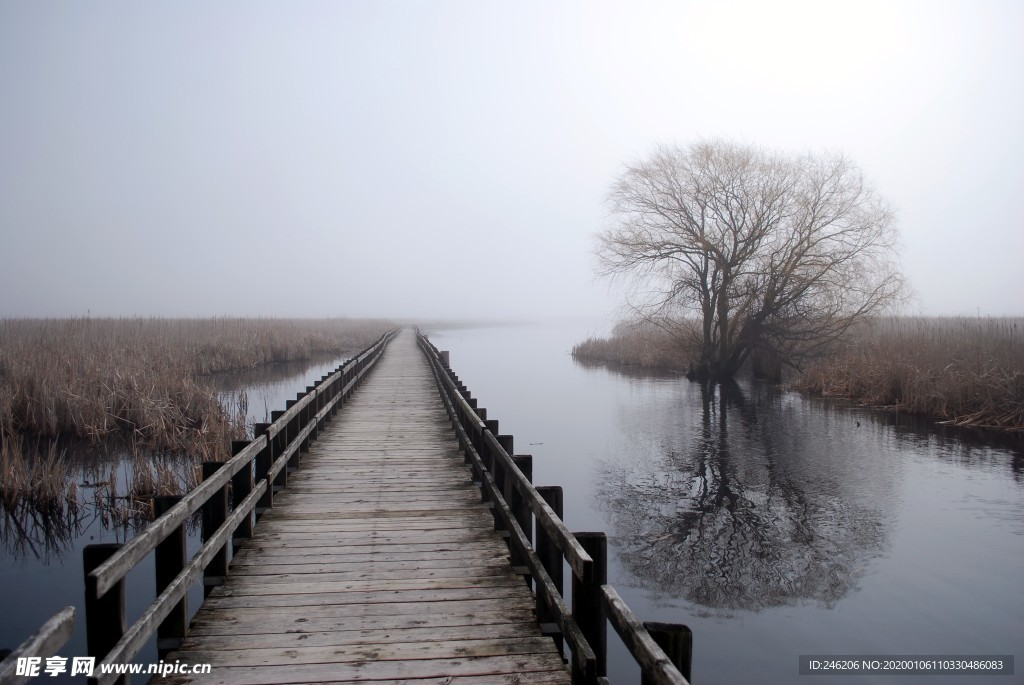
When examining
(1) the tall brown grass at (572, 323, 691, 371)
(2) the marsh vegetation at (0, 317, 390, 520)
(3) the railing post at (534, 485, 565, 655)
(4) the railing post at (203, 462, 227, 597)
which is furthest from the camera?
(1) the tall brown grass at (572, 323, 691, 371)

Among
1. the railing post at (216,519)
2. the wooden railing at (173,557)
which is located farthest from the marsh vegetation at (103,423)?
the railing post at (216,519)

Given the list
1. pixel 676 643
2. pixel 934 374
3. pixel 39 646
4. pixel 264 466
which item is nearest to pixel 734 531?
pixel 264 466

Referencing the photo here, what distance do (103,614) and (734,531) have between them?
8.19m

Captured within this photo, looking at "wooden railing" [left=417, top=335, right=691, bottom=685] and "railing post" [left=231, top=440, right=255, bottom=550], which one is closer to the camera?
"wooden railing" [left=417, top=335, right=691, bottom=685]

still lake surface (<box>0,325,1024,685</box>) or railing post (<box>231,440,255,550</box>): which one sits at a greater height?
railing post (<box>231,440,255,550</box>)

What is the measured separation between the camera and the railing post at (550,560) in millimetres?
4191

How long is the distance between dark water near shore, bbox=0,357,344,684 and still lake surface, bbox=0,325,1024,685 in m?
0.03

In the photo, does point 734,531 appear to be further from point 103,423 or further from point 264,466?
point 103,423

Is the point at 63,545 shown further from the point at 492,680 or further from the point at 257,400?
the point at 257,400

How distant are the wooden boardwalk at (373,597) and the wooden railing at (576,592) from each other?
29cm

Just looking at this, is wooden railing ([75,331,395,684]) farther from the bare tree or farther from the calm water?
the bare tree

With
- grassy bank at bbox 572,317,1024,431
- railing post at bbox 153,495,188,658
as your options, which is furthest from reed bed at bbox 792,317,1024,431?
railing post at bbox 153,495,188,658

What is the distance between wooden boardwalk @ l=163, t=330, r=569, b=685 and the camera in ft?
12.3

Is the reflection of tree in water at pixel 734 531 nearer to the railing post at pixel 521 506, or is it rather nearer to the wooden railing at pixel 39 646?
the railing post at pixel 521 506
